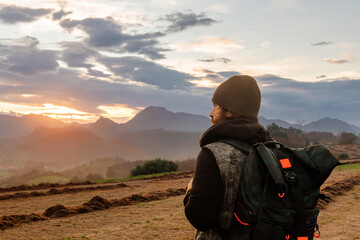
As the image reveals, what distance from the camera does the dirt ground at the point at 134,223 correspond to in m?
7.25

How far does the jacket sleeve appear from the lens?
2.27 metres

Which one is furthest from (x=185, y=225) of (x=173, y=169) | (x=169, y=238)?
(x=173, y=169)

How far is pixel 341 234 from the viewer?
300 inches

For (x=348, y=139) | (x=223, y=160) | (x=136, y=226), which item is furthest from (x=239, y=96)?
(x=348, y=139)

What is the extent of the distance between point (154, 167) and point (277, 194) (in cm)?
2330

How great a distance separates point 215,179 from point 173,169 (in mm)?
24544

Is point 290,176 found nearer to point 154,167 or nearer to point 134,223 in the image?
point 134,223

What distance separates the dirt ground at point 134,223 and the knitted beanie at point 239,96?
196 inches

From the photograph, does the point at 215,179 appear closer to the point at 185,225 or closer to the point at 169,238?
the point at 169,238

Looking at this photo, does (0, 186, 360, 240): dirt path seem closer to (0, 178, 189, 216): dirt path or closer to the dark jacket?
(0, 178, 189, 216): dirt path

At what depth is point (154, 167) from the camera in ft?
82.8

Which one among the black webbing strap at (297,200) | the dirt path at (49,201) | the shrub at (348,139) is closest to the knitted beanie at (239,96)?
the black webbing strap at (297,200)

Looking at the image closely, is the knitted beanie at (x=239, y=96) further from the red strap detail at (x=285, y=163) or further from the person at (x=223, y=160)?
the red strap detail at (x=285, y=163)

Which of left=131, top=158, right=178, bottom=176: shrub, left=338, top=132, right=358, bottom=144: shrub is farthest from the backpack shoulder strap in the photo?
left=338, top=132, right=358, bottom=144: shrub
